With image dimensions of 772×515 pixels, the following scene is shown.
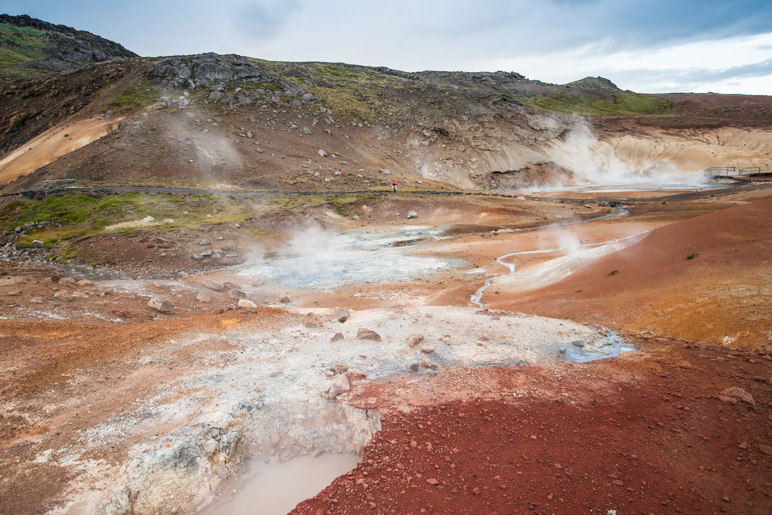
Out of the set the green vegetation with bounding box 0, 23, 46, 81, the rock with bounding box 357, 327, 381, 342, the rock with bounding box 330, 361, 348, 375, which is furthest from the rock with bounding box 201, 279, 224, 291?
the green vegetation with bounding box 0, 23, 46, 81

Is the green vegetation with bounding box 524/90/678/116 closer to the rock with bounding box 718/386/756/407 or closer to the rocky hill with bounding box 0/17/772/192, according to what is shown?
the rocky hill with bounding box 0/17/772/192

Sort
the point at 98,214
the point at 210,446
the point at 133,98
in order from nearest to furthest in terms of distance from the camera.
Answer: the point at 210,446 < the point at 98,214 < the point at 133,98

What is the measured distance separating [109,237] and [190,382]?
60.6 feet

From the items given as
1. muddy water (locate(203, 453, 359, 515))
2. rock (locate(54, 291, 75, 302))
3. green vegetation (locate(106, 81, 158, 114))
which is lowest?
muddy water (locate(203, 453, 359, 515))

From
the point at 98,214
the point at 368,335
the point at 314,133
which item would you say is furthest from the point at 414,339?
the point at 314,133

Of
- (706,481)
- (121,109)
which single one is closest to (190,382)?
(706,481)

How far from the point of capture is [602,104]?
82.5m

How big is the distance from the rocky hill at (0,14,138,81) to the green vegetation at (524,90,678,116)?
309 feet

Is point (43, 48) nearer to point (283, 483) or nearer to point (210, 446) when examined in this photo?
point (210, 446)

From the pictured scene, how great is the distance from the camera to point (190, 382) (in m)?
7.60

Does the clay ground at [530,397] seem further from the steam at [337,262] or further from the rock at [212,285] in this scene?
the steam at [337,262]

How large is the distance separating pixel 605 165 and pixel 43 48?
405 feet

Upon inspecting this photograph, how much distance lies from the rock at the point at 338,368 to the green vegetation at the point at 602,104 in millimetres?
79975

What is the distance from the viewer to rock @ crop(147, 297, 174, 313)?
13133 millimetres
